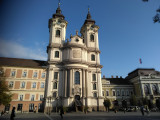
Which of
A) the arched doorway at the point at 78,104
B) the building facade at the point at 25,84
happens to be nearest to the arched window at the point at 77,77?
the arched doorway at the point at 78,104

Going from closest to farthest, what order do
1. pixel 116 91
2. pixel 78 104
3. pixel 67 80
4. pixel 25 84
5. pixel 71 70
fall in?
pixel 78 104
pixel 25 84
pixel 67 80
pixel 71 70
pixel 116 91

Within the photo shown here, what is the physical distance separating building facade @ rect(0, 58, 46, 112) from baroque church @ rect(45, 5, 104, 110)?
2.28 metres

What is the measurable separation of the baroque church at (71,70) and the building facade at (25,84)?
2.28 metres

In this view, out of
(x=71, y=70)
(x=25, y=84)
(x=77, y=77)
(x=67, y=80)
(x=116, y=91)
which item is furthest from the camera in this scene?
(x=116, y=91)

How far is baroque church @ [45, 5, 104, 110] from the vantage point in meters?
36.0

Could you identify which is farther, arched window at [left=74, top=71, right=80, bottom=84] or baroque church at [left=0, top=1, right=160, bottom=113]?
arched window at [left=74, top=71, right=80, bottom=84]

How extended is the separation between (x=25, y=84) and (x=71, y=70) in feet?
45.3

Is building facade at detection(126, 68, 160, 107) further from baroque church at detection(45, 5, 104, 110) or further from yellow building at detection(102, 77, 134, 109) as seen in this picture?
baroque church at detection(45, 5, 104, 110)

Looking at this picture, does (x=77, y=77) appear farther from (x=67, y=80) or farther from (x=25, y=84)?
(x=25, y=84)

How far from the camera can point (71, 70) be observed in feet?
125

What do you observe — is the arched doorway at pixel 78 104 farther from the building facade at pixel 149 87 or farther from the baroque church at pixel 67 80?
the building facade at pixel 149 87

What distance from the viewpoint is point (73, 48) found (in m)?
41.3

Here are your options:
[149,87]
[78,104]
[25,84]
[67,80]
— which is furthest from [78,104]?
[149,87]

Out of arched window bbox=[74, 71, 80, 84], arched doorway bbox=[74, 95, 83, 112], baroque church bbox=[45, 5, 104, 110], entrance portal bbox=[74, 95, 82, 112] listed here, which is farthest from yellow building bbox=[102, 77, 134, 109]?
entrance portal bbox=[74, 95, 82, 112]
